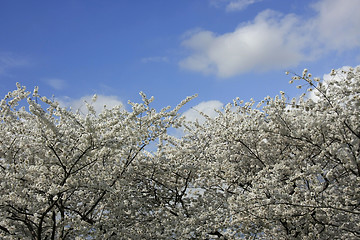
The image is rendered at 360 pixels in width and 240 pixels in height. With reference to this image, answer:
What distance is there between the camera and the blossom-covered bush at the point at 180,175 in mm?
6961

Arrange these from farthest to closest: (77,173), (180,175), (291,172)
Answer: (180,175) < (291,172) < (77,173)

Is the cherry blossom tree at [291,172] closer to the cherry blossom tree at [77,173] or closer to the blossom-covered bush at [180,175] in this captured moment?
the blossom-covered bush at [180,175]

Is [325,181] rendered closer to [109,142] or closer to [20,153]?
[109,142]

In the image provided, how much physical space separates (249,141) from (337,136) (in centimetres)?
289

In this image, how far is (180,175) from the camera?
10.2 m

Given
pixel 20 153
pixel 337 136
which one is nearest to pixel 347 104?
pixel 337 136

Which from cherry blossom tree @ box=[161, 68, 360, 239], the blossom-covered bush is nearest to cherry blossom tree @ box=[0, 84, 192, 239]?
the blossom-covered bush

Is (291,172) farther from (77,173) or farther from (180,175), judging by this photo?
(77,173)

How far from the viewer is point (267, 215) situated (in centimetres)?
711

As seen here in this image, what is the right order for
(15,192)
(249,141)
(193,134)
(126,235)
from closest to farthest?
(15,192), (126,235), (249,141), (193,134)

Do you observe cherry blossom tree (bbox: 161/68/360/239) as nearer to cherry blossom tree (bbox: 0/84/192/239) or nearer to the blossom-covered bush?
the blossom-covered bush

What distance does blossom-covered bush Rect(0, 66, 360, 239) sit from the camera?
6.96 metres

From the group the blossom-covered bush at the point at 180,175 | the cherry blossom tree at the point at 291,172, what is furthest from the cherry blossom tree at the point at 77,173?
the cherry blossom tree at the point at 291,172

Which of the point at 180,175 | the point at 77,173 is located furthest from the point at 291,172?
the point at 77,173
